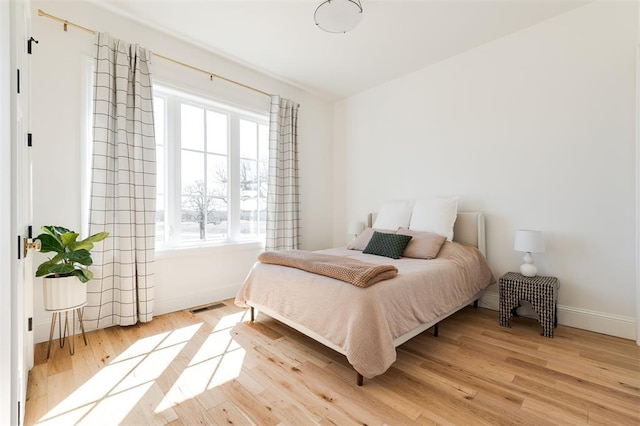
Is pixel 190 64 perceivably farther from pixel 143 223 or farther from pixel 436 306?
pixel 436 306

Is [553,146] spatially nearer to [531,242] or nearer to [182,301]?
[531,242]

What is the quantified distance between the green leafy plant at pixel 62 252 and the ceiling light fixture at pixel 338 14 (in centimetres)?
251

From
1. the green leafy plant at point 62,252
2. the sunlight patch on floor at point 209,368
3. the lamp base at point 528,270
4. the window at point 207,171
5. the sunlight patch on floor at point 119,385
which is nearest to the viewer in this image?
the sunlight patch on floor at point 119,385

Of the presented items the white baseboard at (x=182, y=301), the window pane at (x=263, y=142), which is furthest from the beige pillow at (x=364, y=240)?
the window pane at (x=263, y=142)

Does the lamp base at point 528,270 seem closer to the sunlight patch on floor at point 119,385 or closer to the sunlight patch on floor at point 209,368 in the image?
the sunlight patch on floor at point 209,368

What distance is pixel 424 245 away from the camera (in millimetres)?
2906

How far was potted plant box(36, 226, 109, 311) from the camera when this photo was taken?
79.1 inches

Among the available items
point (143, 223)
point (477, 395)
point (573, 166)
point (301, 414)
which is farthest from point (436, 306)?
point (143, 223)

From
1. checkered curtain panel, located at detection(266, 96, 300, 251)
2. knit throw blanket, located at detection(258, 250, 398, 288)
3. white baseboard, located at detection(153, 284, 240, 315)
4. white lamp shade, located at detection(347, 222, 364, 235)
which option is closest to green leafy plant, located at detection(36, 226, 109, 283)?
white baseboard, located at detection(153, 284, 240, 315)

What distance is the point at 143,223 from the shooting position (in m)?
2.68

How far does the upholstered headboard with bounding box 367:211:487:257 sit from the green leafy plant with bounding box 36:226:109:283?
3431 mm

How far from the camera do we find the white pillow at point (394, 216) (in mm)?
3486

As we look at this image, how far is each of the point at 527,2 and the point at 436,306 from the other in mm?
2721

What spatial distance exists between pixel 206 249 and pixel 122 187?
42.3 inches
